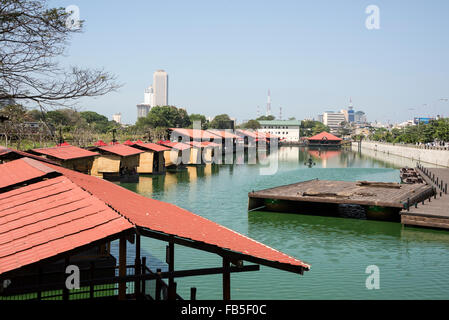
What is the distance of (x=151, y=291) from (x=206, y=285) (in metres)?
3.79

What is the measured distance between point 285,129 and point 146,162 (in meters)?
135

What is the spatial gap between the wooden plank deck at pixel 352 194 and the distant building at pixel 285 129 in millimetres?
143334

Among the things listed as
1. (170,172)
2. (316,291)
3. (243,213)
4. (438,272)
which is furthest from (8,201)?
(170,172)

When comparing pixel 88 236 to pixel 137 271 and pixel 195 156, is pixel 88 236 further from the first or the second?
pixel 195 156

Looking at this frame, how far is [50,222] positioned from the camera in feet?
25.1

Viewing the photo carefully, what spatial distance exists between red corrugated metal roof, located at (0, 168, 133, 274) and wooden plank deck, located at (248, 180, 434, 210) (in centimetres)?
1793

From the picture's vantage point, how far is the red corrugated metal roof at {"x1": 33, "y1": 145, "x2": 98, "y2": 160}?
102 feet

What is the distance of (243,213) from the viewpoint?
27609 mm

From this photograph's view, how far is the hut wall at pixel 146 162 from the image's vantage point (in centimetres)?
4722

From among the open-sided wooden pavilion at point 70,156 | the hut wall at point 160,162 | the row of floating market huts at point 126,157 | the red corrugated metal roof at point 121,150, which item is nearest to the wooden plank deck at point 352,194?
the open-sided wooden pavilion at point 70,156

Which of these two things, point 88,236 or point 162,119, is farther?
point 162,119

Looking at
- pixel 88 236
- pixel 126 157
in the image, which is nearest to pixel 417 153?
pixel 126 157
